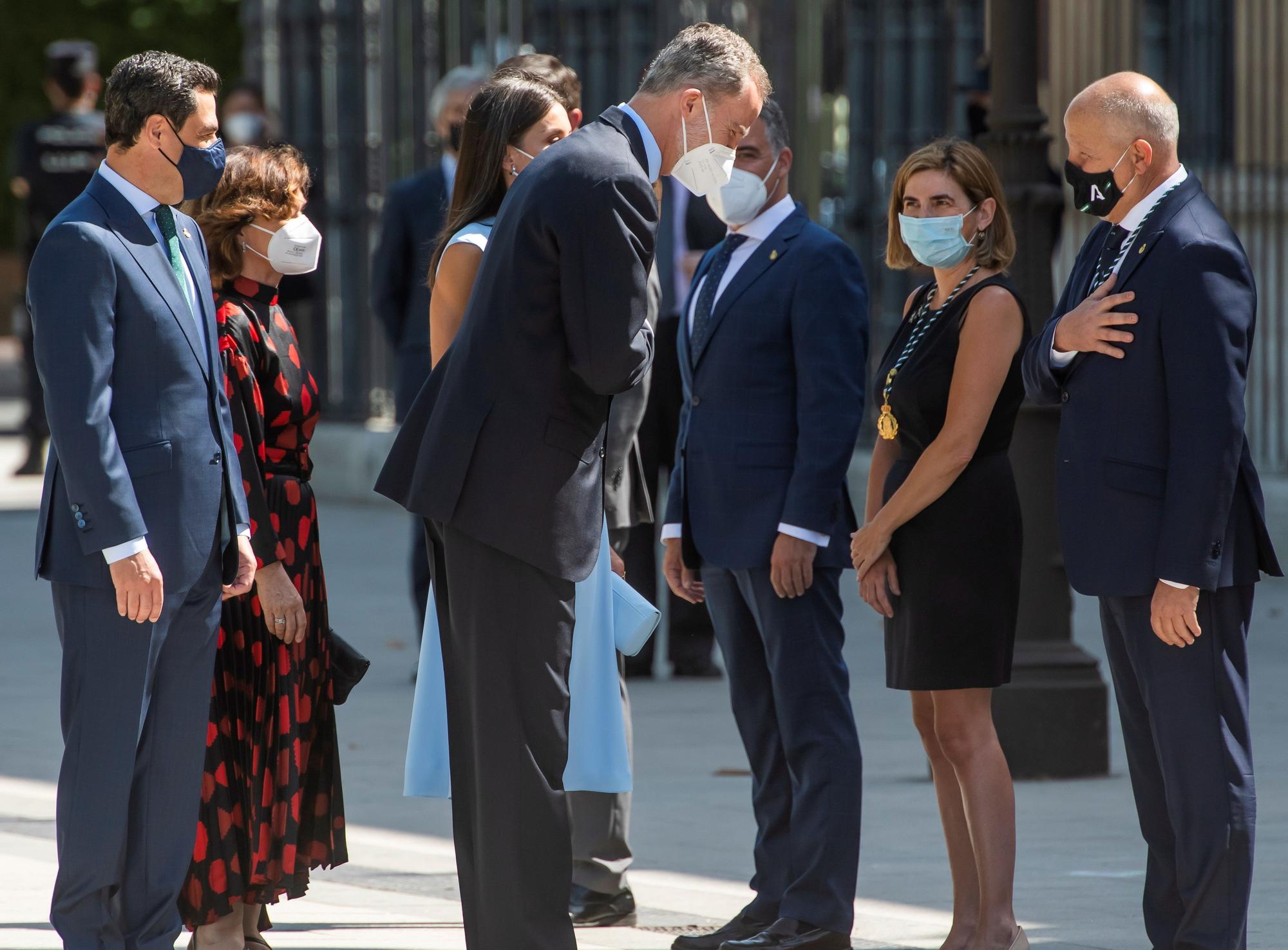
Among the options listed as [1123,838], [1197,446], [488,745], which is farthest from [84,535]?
[1123,838]

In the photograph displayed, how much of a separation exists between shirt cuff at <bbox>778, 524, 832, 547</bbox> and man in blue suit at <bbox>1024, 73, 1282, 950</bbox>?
65 centimetres

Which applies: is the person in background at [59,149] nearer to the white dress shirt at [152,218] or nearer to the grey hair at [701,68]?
the white dress shirt at [152,218]

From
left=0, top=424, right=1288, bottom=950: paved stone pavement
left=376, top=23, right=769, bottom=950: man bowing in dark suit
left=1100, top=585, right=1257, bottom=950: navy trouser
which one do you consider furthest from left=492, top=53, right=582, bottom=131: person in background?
left=0, top=424, right=1288, bottom=950: paved stone pavement

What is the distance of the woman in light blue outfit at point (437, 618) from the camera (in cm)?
455

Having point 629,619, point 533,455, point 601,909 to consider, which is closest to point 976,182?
point 629,619

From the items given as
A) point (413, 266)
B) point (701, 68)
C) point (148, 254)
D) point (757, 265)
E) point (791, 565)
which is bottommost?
point (791, 565)

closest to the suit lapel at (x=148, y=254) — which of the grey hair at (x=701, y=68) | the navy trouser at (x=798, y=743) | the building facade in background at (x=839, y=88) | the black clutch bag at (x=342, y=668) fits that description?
the black clutch bag at (x=342, y=668)

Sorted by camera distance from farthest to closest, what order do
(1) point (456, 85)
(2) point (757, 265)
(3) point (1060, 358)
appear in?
(1) point (456, 85)
(2) point (757, 265)
(3) point (1060, 358)

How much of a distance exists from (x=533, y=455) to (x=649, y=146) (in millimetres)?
659

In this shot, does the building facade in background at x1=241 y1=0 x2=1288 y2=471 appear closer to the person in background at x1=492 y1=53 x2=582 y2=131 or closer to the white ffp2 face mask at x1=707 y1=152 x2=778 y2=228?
the person in background at x1=492 y1=53 x2=582 y2=131

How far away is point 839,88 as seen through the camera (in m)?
12.0

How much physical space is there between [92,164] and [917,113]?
5.36 meters

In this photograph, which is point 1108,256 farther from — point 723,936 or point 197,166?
point 197,166

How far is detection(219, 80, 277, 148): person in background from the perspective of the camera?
1354cm
